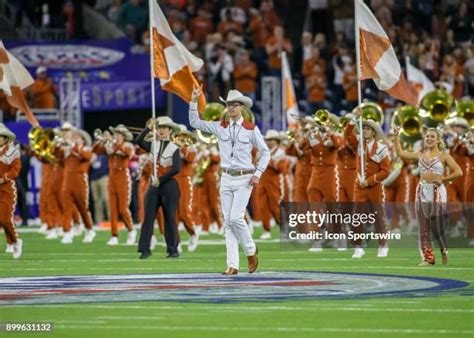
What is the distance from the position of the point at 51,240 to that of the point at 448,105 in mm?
Result: 6984

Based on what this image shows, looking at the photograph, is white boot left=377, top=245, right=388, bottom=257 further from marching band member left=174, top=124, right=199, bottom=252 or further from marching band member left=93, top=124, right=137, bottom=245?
marching band member left=93, top=124, right=137, bottom=245

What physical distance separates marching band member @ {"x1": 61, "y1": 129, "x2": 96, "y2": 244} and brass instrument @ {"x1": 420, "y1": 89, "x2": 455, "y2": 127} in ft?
18.4

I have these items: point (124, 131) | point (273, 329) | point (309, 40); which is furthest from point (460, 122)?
point (309, 40)

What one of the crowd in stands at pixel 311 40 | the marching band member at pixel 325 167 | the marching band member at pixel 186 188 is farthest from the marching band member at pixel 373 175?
the crowd in stands at pixel 311 40

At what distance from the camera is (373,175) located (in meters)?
21.6

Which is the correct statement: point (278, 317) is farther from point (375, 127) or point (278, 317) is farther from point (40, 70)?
point (40, 70)

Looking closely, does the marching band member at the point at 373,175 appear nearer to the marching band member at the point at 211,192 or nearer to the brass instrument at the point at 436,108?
the brass instrument at the point at 436,108

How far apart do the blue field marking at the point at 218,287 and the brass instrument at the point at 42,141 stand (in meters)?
12.4

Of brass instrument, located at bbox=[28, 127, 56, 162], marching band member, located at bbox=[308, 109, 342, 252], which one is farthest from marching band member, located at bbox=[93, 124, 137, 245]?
marching band member, located at bbox=[308, 109, 342, 252]

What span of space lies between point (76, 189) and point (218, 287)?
11810 mm

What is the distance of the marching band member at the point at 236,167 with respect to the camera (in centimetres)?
1797

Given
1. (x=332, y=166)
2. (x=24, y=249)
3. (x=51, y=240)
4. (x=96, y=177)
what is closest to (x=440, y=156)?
(x=332, y=166)

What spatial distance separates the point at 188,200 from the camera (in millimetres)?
25422

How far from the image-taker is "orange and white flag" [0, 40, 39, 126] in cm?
2156
